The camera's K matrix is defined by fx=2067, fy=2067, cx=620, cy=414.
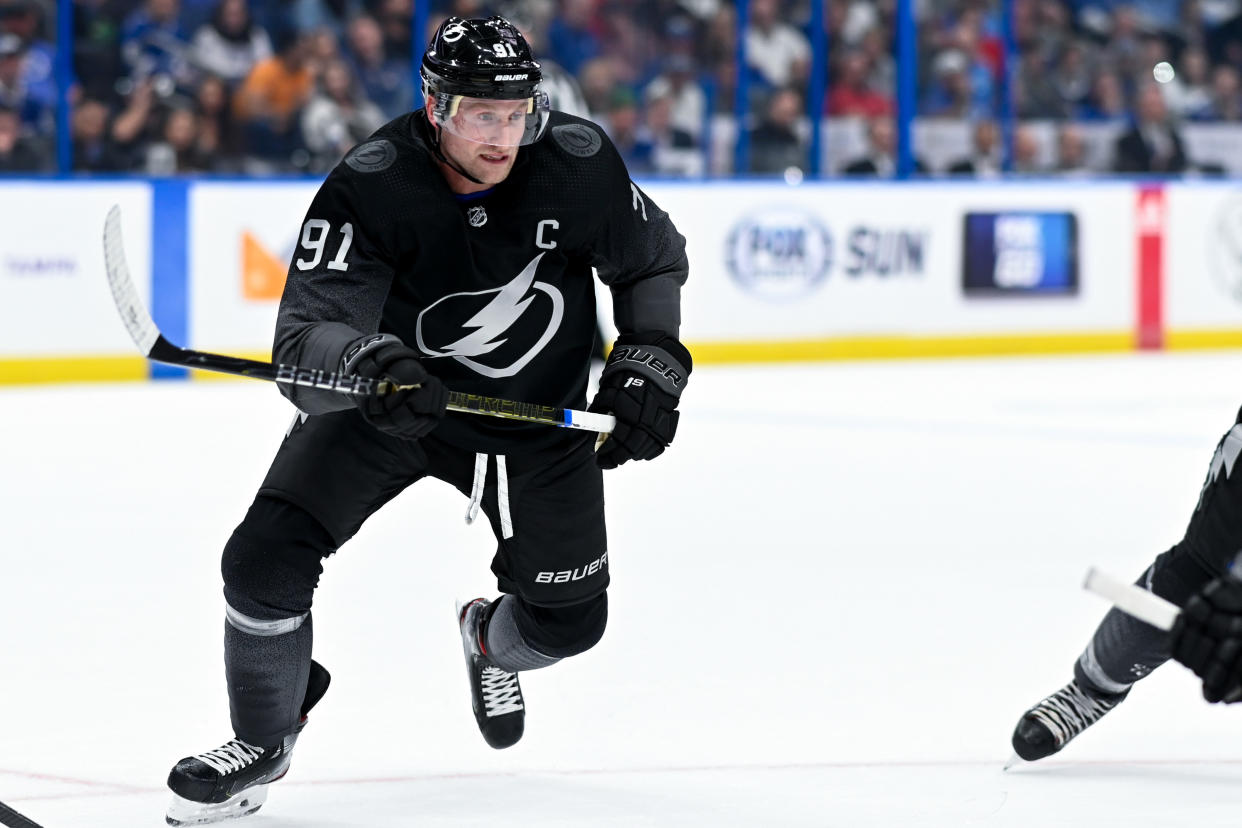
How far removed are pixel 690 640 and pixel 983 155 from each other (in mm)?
7107

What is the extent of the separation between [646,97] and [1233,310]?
3229 mm

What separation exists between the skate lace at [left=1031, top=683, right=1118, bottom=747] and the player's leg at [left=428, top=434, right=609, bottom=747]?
0.68 metres

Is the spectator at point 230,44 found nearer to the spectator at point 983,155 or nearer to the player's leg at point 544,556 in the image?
the spectator at point 983,155

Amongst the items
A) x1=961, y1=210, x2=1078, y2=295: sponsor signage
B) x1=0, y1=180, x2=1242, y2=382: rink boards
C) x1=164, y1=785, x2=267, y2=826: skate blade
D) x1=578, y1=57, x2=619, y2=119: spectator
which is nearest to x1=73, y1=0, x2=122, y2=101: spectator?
x1=0, y1=180, x2=1242, y2=382: rink boards

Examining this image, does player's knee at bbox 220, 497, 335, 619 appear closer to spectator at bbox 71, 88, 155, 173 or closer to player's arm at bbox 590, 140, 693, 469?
player's arm at bbox 590, 140, 693, 469

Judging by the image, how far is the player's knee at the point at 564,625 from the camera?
3078 millimetres

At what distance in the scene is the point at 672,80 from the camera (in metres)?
10.1

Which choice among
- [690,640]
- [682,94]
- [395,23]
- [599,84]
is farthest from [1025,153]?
[690,640]

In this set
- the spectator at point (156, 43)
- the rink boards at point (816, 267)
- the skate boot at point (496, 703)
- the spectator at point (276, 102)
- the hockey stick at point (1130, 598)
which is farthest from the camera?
the spectator at point (276, 102)

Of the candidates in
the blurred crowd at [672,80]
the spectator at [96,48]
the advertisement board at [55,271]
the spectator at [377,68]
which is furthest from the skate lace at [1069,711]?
the spectator at [377,68]

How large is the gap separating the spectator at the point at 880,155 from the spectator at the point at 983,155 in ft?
0.71

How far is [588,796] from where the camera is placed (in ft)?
9.55

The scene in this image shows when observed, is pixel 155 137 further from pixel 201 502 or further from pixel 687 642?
pixel 687 642

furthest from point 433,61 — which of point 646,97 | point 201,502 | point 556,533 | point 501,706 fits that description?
point 646,97
